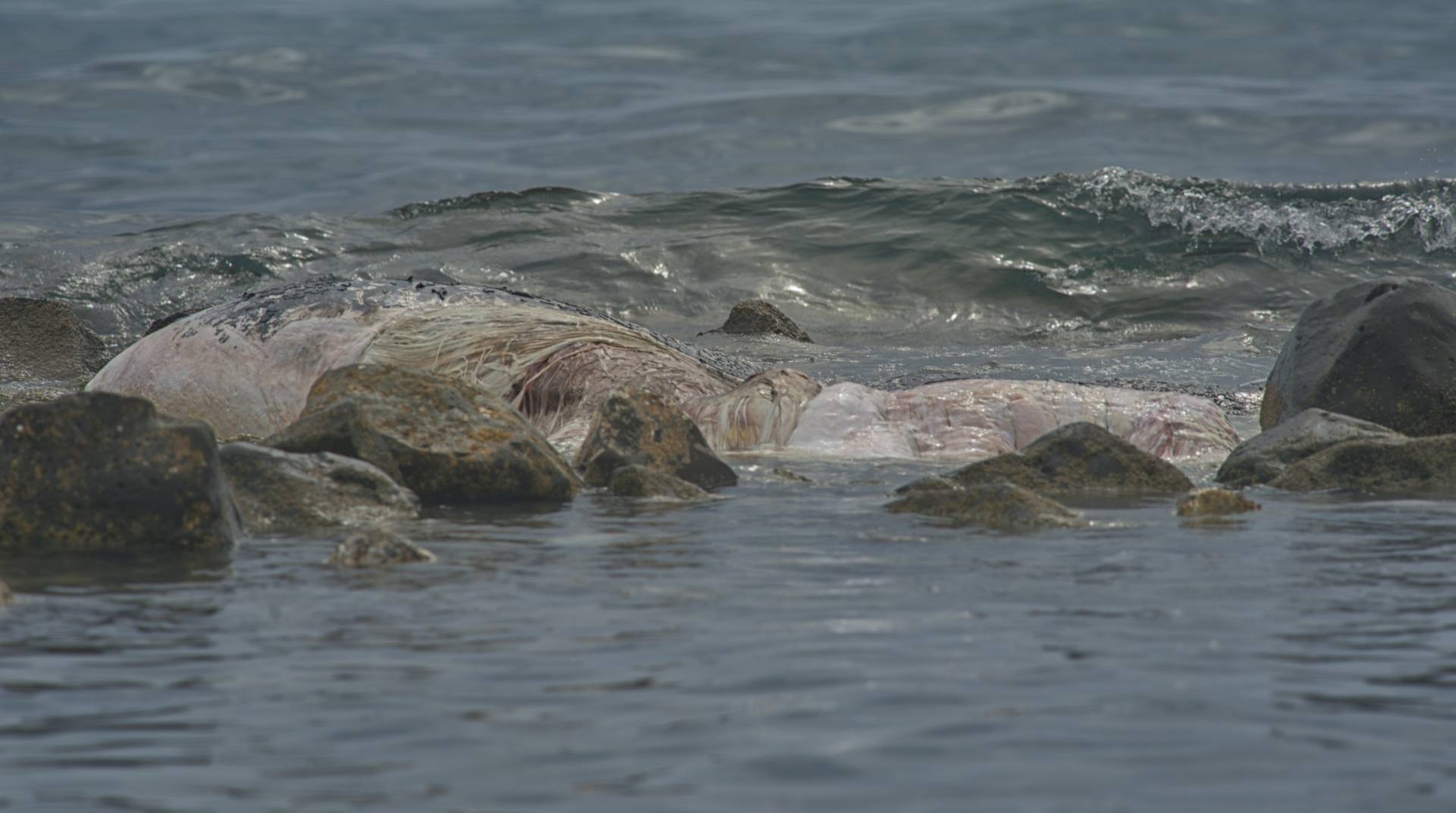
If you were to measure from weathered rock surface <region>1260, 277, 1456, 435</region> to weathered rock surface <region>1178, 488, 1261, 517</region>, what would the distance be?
8.21 feet

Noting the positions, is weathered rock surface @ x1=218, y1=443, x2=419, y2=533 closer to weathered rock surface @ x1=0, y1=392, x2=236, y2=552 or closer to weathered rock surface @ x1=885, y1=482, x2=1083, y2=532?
weathered rock surface @ x1=0, y1=392, x2=236, y2=552

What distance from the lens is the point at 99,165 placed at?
3130 cm

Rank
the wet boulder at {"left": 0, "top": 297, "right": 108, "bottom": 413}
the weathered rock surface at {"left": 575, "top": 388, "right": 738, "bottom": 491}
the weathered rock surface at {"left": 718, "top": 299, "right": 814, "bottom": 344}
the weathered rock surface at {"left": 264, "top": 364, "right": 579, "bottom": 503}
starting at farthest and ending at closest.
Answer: the weathered rock surface at {"left": 718, "top": 299, "right": 814, "bottom": 344} < the wet boulder at {"left": 0, "top": 297, "right": 108, "bottom": 413} < the weathered rock surface at {"left": 575, "top": 388, "right": 738, "bottom": 491} < the weathered rock surface at {"left": 264, "top": 364, "right": 579, "bottom": 503}

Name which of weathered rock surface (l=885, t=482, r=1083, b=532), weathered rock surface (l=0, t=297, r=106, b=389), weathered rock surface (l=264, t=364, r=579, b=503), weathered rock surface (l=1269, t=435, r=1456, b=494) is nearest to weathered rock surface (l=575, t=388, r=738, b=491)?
weathered rock surface (l=264, t=364, r=579, b=503)

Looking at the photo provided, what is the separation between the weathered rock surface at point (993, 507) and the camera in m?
5.64

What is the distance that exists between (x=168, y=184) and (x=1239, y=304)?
59.6 ft

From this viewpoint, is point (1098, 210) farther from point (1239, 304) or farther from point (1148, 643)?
point (1148, 643)

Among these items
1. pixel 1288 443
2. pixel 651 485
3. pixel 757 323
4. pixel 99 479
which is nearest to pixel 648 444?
pixel 651 485

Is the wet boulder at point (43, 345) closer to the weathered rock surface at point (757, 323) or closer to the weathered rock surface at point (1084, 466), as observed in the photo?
the weathered rock surface at point (757, 323)

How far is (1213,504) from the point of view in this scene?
5.99 meters

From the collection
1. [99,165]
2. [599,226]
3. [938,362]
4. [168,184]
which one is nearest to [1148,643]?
[938,362]

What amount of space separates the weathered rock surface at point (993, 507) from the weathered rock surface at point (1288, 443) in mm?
1658

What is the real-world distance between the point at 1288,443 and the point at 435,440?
3.54 meters

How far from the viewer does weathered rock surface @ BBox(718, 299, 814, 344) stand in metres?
14.3
